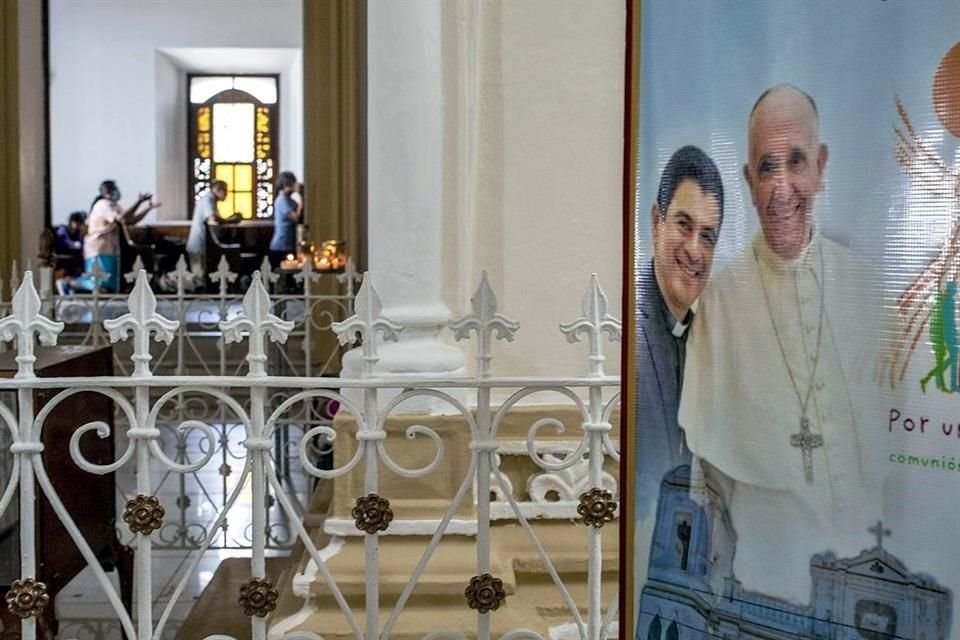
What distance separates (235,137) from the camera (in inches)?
719

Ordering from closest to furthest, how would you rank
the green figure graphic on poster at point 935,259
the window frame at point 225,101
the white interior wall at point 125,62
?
the green figure graphic on poster at point 935,259
the white interior wall at point 125,62
the window frame at point 225,101

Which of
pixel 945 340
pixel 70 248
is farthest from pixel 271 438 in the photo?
pixel 70 248

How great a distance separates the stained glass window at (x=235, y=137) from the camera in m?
18.2

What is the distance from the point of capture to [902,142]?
1.24m

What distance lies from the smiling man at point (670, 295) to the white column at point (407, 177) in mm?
1441

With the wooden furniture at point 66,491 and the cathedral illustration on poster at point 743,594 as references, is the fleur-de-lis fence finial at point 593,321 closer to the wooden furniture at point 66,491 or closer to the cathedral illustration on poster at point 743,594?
the cathedral illustration on poster at point 743,594

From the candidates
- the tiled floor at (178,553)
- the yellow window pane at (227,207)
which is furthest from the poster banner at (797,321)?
the yellow window pane at (227,207)

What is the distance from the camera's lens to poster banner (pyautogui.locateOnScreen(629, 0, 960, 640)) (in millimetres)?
1226

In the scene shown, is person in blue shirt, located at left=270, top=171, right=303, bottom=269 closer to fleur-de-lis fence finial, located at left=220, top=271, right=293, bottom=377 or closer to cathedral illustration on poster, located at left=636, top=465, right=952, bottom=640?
fleur-de-lis fence finial, located at left=220, top=271, right=293, bottom=377

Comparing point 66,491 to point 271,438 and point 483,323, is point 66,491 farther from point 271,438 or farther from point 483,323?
point 483,323

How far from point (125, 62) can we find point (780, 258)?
17.1m

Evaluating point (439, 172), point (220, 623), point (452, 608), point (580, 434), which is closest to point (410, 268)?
point (439, 172)

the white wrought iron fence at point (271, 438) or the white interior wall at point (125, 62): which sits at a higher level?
the white interior wall at point (125, 62)

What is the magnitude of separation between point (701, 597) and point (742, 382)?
0.30 meters
